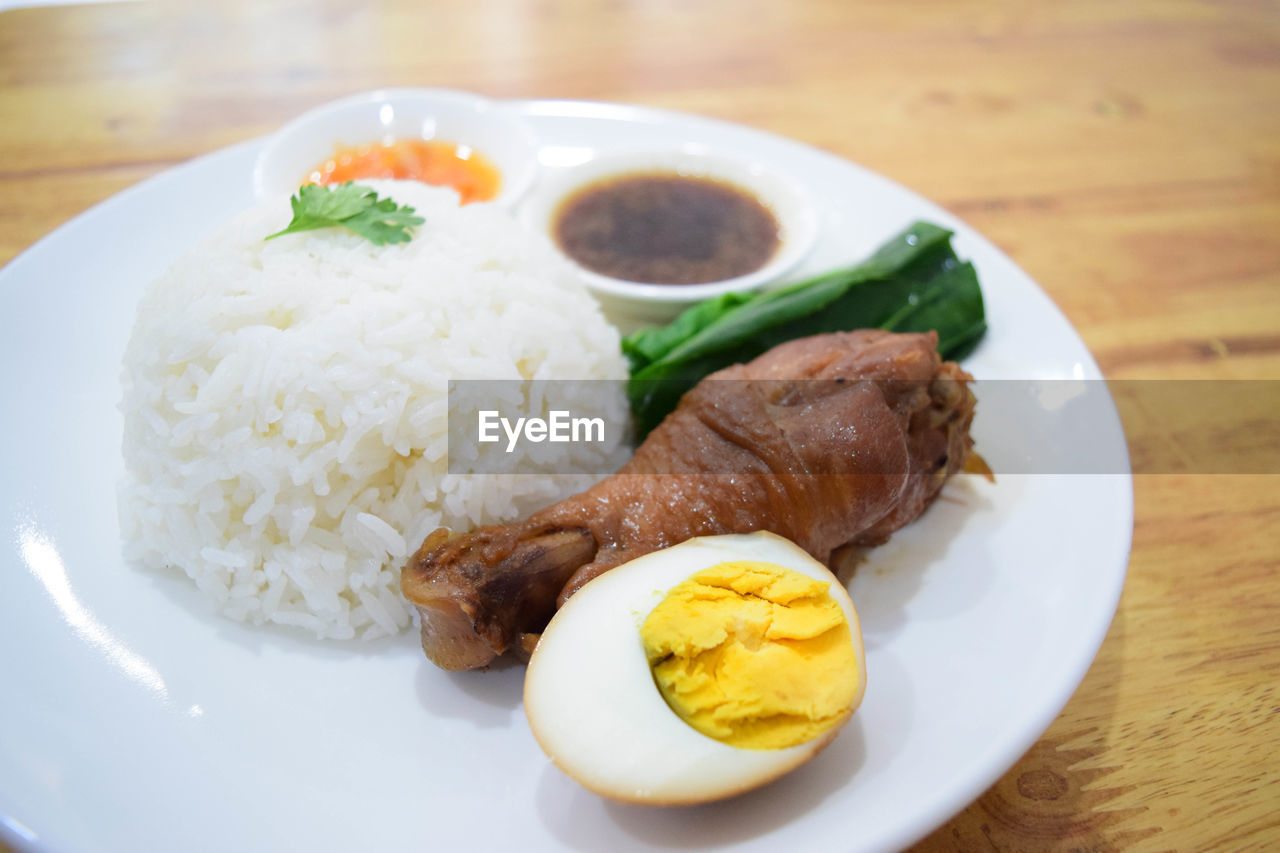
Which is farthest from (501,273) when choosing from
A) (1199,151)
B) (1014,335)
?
(1199,151)

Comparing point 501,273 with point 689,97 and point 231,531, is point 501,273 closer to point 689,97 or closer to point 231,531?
point 231,531

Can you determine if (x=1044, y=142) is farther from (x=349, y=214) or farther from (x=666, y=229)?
(x=349, y=214)

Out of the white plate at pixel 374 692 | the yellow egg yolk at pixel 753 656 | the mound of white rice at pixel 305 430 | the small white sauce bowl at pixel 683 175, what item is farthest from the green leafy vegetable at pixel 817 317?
the yellow egg yolk at pixel 753 656

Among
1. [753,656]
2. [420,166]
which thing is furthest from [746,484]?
[420,166]

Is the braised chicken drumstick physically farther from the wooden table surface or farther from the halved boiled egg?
the wooden table surface

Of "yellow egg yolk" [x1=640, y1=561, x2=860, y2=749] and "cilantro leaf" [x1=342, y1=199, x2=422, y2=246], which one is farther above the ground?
"cilantro leaf" [x1=342, y1=199, x2=422, y2=246]

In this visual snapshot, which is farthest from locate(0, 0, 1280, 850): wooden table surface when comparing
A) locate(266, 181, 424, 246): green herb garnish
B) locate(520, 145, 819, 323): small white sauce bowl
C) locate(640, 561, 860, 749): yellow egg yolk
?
locate(266, 181, 424, 246): green herb garnish
